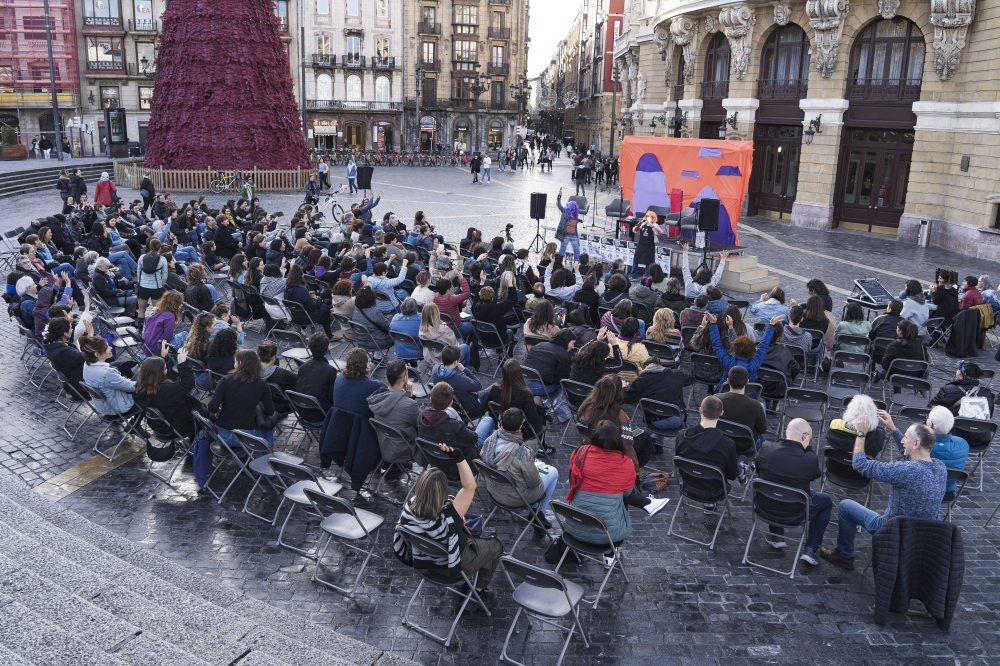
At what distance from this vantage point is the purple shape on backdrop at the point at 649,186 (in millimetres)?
20547

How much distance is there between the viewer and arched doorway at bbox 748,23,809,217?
28.6 m

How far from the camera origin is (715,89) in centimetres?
3269

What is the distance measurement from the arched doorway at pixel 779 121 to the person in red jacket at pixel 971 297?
17049mm

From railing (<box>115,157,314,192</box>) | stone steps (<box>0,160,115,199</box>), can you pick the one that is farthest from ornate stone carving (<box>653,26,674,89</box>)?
stone steps (<box>0,160,115,199</box>)

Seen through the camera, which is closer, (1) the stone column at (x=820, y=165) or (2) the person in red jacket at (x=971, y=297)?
(2) the person in red jacket at (x=971, y=297)

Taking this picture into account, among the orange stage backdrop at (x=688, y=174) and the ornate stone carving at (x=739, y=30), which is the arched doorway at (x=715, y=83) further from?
the orange stage backdrop at (x=688, y=174)

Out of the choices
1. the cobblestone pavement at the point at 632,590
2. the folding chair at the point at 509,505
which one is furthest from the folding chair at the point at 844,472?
the folding chair at the point at 509,505

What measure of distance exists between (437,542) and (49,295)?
740cm

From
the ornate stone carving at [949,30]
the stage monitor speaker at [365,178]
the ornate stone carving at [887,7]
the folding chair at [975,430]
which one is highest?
the ornate stone carving at [887,7]

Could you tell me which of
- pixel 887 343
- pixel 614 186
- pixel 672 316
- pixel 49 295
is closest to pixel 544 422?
pixel 672 316

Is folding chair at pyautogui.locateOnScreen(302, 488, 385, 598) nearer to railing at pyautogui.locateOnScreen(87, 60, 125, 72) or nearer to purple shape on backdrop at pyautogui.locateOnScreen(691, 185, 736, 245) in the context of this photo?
purple shape on backdrop at pyautogui.locateOnScreen(691, 185, 736, 245)

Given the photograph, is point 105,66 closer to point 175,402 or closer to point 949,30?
point 949,30

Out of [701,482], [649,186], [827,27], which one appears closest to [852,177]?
[827,27]

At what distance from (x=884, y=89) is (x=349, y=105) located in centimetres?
4811
